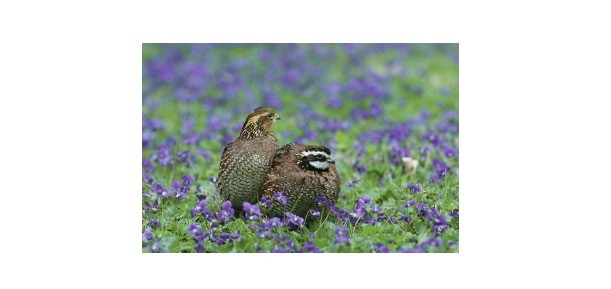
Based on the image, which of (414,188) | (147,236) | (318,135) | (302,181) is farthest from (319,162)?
(318,135)

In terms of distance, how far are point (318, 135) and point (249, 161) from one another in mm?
Answer: 3123

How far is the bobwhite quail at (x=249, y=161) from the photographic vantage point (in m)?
6.42

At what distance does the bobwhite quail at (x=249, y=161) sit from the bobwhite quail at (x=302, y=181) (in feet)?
0.37

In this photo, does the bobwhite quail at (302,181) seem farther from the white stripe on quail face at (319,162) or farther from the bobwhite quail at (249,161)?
the bobwhite quail at (249,161)

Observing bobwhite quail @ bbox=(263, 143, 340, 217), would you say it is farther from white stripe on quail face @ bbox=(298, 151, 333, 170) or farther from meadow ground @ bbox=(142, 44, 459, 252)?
meadow ground @ bbox=(142, 44, 459, 252)

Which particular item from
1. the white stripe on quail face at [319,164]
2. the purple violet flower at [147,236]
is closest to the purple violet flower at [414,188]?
the white stripe on quail face at [319,164]

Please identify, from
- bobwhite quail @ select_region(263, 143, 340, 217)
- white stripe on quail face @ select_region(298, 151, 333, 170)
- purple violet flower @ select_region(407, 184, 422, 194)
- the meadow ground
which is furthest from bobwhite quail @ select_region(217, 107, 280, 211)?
purple violet flower @ select_region(407, 184, 422, 194)

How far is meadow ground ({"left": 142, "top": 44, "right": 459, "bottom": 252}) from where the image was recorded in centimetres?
609

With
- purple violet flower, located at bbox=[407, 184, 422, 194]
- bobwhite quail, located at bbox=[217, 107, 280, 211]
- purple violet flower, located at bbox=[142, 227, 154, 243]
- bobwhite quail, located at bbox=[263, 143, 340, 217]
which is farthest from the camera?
purple violet flower, located at bbox=[407, 184, 422, 194]

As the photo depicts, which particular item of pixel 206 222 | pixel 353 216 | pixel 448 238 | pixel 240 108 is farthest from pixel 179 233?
pixel 240 108

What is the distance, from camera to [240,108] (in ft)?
36.2

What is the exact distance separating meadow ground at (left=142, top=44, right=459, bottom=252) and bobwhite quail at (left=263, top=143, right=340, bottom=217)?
155mm

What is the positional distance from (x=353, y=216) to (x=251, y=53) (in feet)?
26.2

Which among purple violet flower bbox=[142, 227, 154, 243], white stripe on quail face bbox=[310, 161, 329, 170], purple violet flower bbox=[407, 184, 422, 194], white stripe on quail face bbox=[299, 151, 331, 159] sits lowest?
purple violet flower bbox=[142, 227, 154, 243]
